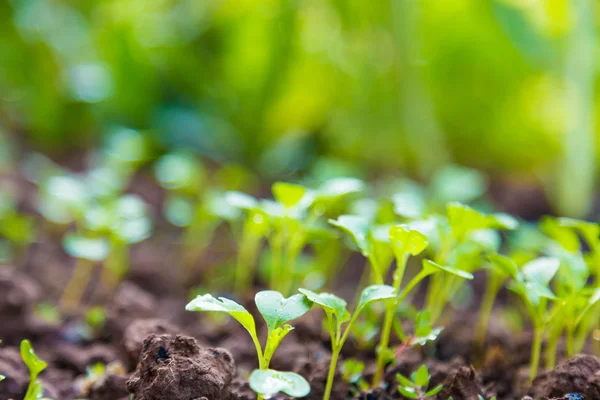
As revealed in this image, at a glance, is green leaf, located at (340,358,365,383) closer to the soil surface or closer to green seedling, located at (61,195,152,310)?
the soil surface

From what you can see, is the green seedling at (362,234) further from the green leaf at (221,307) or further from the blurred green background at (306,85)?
the blurred green background at (306,85)

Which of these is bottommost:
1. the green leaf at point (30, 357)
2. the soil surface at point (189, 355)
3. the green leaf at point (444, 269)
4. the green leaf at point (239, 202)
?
the soil surface at point (189, 355)

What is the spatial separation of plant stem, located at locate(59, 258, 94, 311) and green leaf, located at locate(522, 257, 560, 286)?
88 centimetres

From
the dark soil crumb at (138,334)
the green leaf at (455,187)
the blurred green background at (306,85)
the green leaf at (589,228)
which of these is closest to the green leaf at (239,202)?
the dark soil crumb at (138,334)

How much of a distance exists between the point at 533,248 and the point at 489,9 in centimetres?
100

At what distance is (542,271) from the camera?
0.84m

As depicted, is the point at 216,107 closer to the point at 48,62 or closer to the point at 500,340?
the point at 48,62

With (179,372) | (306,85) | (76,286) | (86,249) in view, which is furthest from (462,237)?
(306,85)

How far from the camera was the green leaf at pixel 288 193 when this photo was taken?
940 mm

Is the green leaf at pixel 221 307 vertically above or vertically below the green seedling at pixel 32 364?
above

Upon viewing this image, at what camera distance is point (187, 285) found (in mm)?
1439

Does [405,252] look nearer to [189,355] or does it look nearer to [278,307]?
[278,307]

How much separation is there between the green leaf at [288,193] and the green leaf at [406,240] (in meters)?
0.21

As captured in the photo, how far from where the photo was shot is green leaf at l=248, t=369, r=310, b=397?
23.8 inches
